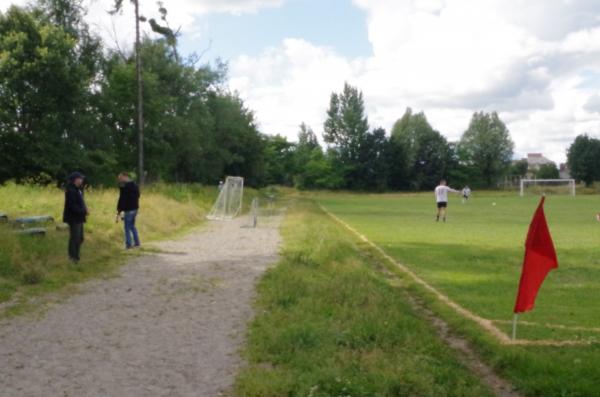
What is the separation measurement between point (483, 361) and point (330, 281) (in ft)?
14.1

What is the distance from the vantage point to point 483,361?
6422 millimetres

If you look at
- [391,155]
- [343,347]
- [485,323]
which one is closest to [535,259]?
[485,323]

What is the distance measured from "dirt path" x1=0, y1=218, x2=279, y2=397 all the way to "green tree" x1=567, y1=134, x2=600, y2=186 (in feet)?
388

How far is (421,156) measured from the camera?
109m

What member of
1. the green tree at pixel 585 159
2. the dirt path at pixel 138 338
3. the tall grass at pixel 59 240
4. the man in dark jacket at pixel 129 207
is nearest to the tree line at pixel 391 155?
the green tree at pixel 585 159

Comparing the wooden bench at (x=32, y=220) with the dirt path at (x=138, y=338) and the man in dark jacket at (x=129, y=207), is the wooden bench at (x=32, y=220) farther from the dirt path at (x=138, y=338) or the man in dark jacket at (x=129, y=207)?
the dirt path at (x=138, y=338)

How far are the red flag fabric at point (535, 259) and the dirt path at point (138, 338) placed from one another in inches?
120

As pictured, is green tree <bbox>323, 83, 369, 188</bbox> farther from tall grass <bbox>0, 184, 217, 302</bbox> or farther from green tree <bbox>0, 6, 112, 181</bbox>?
tall grass <bbox>0, 184, 217, 302</bbox>

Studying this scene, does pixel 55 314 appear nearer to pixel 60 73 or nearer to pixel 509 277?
Result: pixel 509 277

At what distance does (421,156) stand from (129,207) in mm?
96864

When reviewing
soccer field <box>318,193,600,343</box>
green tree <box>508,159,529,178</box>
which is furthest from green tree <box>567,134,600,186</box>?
soccer field <box>318,193,600,343</box>

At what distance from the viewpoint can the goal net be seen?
95.3 ft

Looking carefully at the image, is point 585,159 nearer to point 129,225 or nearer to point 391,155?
point 391,155

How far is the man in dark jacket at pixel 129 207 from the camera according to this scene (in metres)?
14.9
